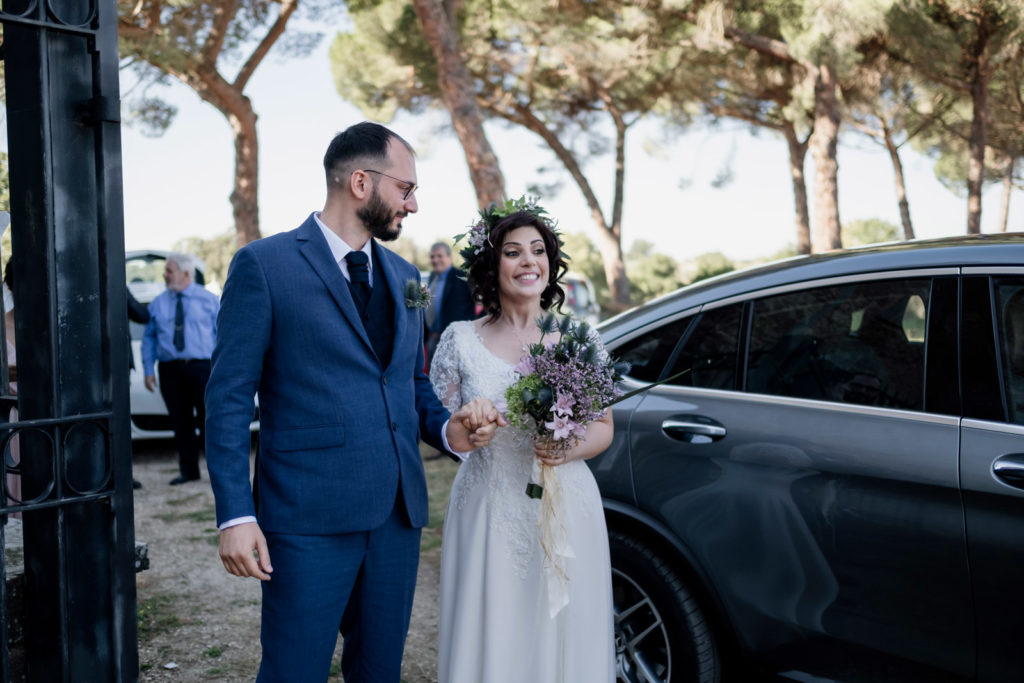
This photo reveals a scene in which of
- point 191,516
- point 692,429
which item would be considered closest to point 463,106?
point 191,516

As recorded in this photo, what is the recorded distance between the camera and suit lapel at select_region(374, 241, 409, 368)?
7.93 feet

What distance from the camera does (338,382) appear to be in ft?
7.43

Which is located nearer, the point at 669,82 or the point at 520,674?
the point at 520,674

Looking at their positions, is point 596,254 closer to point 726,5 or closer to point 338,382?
point 726,5

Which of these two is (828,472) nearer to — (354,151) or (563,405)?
(563,405)

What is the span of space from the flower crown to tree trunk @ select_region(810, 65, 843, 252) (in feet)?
43.1

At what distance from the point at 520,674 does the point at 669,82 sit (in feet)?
65.4

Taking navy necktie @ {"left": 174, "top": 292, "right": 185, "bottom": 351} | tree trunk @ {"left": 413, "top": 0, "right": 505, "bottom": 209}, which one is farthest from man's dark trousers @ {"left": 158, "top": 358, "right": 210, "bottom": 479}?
tree trunk @ {"left": 413, "top": 0, "right": 505, "bottom": 209}

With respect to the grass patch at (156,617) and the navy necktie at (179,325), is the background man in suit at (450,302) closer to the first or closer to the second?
the navy necktie at (179,325)

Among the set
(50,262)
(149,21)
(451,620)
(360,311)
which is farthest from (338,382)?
(149,21)

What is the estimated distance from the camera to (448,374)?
9.67ft

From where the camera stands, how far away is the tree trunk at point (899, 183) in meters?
23.6

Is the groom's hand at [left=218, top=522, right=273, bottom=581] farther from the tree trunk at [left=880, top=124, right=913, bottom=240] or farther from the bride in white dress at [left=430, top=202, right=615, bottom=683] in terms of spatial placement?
the tree trunk at [left=880, top=124, right=913, bottom=240]

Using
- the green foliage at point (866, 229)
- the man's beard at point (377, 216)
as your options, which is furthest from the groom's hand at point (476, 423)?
the green foliage at point (866, 229)
